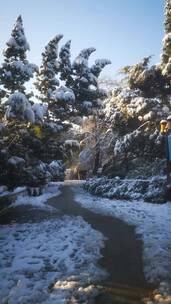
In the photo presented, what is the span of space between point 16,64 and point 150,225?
921 centimetres

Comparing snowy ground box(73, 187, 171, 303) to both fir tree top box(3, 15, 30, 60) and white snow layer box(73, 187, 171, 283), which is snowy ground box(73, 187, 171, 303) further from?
fir tree top box(3, 15, 30, 60)

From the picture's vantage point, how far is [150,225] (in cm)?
1041

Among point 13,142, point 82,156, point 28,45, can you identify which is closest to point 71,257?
point 13,142

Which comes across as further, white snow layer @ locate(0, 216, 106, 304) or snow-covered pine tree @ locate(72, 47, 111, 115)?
snow-covered pine tree @ locate(72, 47, 111, 115)

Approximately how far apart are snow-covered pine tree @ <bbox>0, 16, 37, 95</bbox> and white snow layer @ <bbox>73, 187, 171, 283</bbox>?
261 inches

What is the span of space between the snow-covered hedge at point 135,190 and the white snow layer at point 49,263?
5.23m

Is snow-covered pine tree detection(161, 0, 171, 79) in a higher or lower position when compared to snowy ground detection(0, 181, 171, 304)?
higher

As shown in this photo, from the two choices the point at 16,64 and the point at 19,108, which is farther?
the point at 16,64

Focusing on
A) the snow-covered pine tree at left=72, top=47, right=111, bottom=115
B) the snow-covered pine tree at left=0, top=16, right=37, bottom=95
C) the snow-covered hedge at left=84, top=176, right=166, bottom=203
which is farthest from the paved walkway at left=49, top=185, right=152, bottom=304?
the snow-covered pine tree at left=72, top=47, right=111, bottom=115

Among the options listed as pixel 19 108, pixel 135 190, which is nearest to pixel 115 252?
pixel 19 108

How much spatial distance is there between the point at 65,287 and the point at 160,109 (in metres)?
17.0

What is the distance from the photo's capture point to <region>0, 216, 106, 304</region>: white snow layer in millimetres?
5582

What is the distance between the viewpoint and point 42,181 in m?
14.6

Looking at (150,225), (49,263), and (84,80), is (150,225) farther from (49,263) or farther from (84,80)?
(84,80)
